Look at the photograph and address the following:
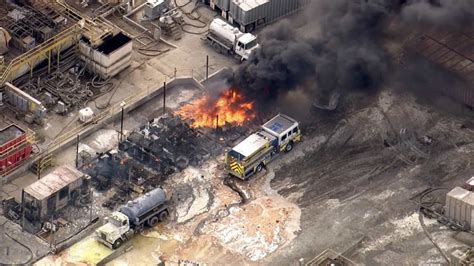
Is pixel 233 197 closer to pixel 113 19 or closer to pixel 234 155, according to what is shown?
pixel 234 155

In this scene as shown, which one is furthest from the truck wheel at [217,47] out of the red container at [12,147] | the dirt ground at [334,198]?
the red container at [12,147]

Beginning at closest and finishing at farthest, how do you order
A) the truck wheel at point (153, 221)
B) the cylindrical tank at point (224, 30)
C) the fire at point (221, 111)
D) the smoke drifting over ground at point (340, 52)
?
the truck wheel at point (153, 221), the smoke drifting over ground at point (340, 52), the fire at point (221, 111), the cylindrical tank at point (224, 30)

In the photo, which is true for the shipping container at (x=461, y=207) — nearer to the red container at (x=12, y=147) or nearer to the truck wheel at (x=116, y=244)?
the truck wheel at (x=116, y=244)

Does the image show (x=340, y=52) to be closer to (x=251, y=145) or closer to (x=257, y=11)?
(x=251, y=145)

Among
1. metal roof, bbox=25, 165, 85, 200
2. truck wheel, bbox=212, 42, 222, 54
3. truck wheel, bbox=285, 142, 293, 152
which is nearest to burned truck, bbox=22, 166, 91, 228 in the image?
metal roof, bbox=25, 165, 85, 200

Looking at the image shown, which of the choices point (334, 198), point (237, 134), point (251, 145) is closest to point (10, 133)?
point (237, 134)

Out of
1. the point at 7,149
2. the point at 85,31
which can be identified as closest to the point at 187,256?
the point at 7,149
